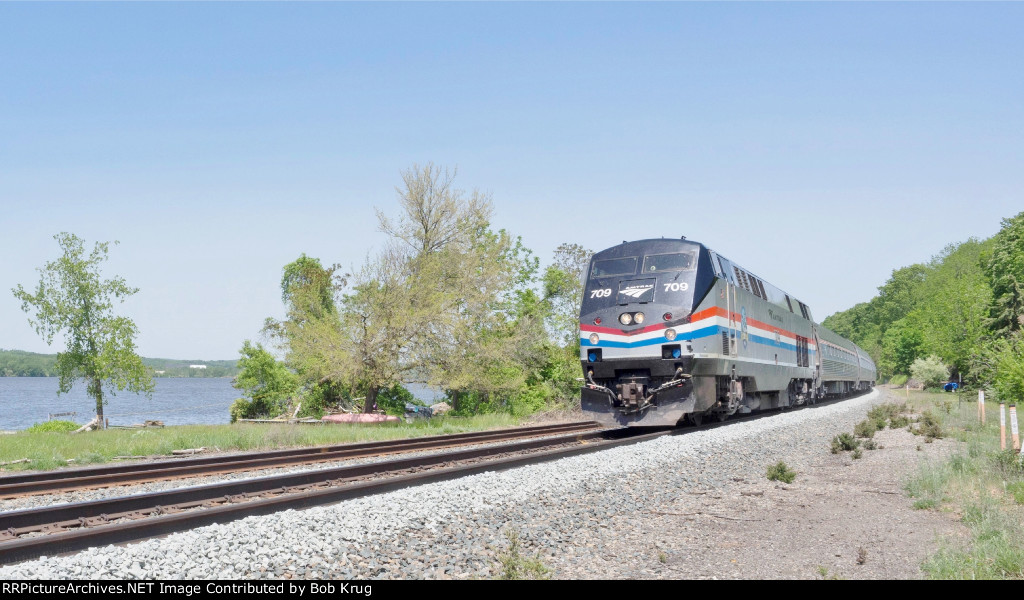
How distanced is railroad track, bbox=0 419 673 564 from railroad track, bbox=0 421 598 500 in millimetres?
2449

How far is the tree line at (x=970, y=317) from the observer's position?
2692 cm

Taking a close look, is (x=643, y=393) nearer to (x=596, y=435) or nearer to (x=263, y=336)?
Answer: (x=596, y=435)

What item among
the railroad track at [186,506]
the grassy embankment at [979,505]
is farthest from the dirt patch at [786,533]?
the railroad track at [186,506]

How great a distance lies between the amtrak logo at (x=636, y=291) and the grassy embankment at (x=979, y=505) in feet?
21.0

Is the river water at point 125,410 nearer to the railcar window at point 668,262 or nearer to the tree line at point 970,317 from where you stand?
the railcar window at point 668,262

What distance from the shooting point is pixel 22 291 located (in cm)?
3034

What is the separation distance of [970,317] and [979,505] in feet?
185

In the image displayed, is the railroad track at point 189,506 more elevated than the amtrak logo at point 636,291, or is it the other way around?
the amtrak logo at point 636,291

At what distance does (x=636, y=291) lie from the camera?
16.3m

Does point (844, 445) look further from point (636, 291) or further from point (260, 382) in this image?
point (260, 382)

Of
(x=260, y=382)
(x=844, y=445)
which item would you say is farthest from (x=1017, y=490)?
(x=260, y=382)

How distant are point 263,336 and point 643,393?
2754 centimetres

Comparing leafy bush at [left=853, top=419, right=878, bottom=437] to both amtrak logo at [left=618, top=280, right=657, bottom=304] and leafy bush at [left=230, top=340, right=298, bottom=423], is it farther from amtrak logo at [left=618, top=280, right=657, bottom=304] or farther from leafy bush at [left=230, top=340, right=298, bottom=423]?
leafy bush at [left=230, top=340, right=298, bottom=423]
